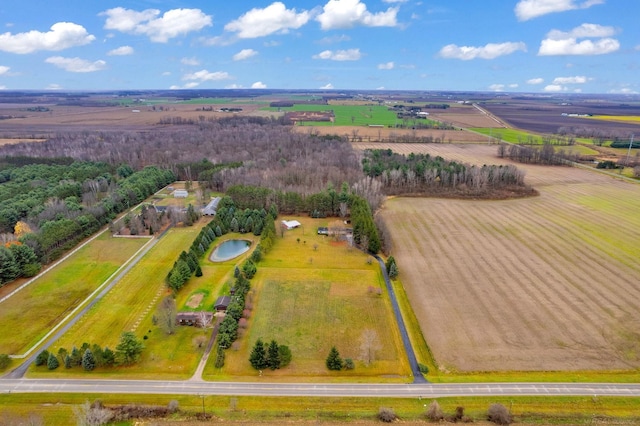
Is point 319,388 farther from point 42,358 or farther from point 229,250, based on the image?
point 229,250

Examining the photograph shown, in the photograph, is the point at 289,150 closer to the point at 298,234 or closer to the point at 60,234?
the point at 298,234

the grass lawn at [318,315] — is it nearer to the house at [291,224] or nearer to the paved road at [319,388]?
the paved road at [319,388]

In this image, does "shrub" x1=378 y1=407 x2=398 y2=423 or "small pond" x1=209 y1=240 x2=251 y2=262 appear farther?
"small pond" x1=209 y1=240 x2=251 y2=262

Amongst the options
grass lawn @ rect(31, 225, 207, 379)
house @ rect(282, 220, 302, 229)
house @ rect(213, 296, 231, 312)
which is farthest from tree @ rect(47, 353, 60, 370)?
house @ rect(282, 220, 302, 229)

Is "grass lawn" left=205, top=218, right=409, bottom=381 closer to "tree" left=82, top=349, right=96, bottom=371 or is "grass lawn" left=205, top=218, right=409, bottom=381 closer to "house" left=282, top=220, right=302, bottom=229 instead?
"house" left=282, top=220, right=302, bottom=229

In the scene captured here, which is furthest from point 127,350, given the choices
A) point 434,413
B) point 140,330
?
point 434,413

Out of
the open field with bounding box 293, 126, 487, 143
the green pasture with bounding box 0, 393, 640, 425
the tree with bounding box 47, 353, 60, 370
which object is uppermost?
the open field with bounding box 293, 126, 487, 143

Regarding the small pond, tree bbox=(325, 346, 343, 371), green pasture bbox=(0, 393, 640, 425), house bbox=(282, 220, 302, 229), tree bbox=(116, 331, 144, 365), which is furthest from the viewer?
house bbox=(282, 220, 302, 229)
